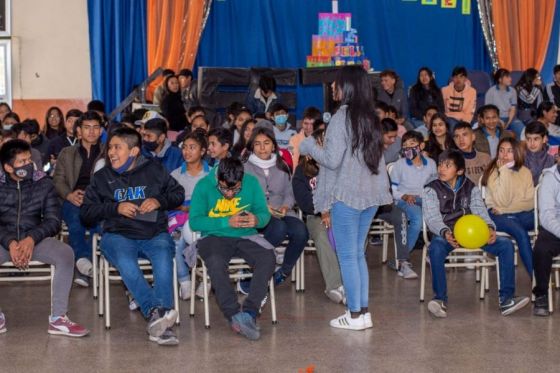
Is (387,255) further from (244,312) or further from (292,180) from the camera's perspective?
(244,312)

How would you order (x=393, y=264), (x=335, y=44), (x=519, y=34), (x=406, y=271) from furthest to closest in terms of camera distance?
(x=519, y=34)
(x=335, y=44)
(x=393, y=264)
(x=406, y=271)

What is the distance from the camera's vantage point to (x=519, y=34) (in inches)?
478

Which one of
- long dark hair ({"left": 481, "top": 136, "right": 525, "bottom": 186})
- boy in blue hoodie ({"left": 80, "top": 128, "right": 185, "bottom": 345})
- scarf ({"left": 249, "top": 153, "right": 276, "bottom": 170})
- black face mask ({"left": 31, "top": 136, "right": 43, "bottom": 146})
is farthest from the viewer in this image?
black face mask ({"left": 31, "top": 136, "right": 43, "bottom": 146})

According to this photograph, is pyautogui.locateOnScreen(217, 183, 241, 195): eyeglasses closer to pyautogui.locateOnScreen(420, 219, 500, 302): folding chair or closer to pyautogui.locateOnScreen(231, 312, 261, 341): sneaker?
pyautogui.locateOnScreen(231, 312, 261, 341): sneaker

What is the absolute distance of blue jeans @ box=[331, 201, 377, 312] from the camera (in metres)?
5.46

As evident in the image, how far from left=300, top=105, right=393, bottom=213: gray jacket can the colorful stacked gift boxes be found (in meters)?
5.94

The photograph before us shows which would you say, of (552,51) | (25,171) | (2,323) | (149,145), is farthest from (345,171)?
(552,51)

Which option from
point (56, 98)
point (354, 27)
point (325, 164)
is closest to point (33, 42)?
point (56, 98)

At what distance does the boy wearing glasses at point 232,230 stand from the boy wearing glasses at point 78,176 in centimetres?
143

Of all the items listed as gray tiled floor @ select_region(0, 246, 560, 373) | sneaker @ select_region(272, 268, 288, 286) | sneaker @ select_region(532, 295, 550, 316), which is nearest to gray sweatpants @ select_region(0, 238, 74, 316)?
gray tiled floor @ select_region(0, 246, 560, 373)

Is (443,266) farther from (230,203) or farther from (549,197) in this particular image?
(230,203)

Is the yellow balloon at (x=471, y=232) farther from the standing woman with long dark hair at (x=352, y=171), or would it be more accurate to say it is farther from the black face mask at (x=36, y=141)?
the black face mask at (x=36, y=141)

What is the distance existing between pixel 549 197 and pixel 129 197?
257cm

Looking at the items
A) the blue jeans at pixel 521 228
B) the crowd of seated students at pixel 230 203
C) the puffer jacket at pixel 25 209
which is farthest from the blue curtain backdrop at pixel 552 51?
the puffer jacket at pixel 25 209
